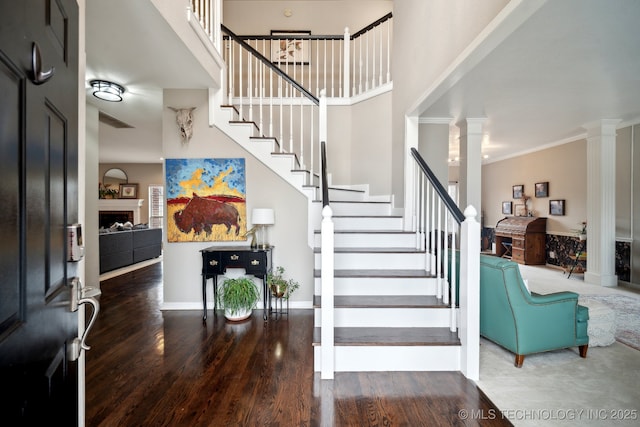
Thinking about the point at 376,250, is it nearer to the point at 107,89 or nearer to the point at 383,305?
the point at 383,305

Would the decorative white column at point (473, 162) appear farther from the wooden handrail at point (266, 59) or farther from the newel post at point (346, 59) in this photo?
the wooden handrail at point (266, 59)

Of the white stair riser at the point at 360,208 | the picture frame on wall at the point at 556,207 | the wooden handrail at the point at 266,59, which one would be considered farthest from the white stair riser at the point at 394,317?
the picture frame on wall at the point at 556,207

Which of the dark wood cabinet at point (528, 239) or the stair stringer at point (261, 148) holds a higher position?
the stair stringer at point (261, 148)

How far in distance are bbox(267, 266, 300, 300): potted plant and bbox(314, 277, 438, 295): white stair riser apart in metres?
0.85

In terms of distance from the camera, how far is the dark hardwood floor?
6.43ft

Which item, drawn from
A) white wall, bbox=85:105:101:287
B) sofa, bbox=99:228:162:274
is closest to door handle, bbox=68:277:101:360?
white wall, bbox=85:105:101:287

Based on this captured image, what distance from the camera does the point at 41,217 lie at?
2.48 feet

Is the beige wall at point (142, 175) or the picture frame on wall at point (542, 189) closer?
the picture frame on wall at point (542, 189)

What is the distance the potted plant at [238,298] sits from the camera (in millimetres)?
3525

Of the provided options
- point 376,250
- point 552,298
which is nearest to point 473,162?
point 376,250

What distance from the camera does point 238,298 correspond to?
3520mm

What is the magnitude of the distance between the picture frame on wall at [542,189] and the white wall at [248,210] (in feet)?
19.7

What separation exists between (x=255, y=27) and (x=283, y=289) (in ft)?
16.3

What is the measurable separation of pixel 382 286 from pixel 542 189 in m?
6.16
